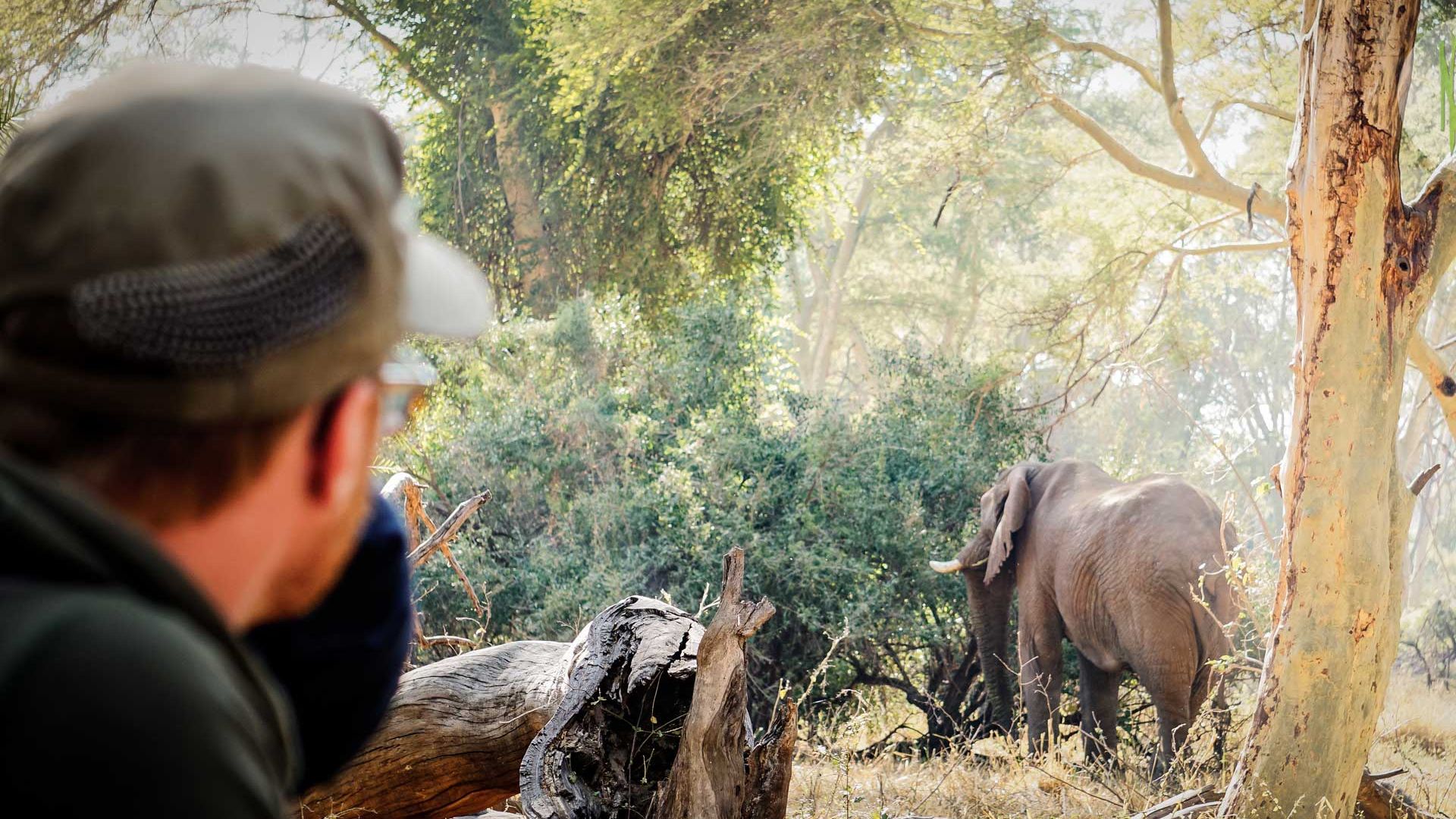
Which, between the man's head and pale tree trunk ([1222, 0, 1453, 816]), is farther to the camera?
pale tree trunk ([1222, 0, 1453, 816])

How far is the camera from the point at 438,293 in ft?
2.66

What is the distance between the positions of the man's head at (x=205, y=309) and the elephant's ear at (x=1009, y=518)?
6982 mm

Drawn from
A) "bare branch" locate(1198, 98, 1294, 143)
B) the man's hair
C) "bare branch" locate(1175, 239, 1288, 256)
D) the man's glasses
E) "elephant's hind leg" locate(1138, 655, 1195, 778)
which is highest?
"bare branch" locate(1198, 98, 1294, 143)

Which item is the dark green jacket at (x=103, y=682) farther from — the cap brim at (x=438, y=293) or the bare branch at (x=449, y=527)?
the bare branch at (x=449, y=527)

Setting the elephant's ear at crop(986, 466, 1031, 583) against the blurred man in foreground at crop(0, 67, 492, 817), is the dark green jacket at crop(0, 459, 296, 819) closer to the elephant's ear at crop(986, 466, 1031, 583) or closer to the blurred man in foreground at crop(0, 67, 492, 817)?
the blurred man in foreground at crop(0, 67, 492, 817)

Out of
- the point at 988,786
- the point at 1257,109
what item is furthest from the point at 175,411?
the point at 1257,109

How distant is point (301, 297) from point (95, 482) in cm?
16

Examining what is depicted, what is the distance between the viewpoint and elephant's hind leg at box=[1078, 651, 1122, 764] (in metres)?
7.00

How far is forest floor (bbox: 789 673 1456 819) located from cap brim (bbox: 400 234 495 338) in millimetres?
3535

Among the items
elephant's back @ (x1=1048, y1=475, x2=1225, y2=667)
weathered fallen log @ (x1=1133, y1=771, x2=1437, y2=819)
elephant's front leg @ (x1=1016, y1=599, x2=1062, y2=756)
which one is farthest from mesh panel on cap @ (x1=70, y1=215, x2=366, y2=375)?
elephant's front leg @ (x1=1016, y1=599, x2=1062, y2=756)

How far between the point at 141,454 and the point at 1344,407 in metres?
4.05

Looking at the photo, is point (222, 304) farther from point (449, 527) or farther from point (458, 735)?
point (449, 527)

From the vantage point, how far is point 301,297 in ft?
2.28

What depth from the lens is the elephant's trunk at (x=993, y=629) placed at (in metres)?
7.62
